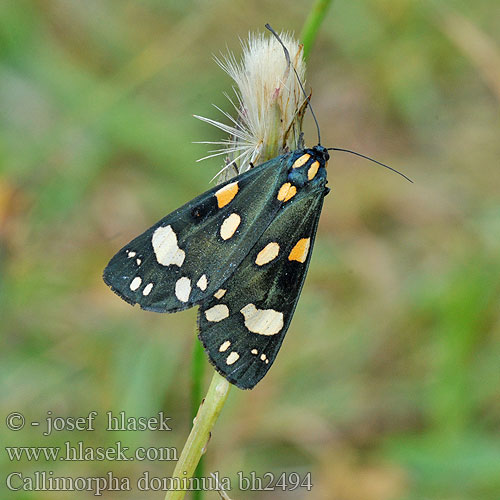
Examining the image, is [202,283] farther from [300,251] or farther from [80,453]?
[80,453]

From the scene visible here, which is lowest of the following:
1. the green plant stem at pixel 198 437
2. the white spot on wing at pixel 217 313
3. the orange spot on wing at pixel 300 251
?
the green plant stem at pixel 198 437

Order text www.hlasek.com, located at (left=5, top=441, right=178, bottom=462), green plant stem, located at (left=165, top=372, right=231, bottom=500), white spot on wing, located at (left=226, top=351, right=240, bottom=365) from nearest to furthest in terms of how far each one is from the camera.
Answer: green plant stem, located at (left=165, top=372, right=231, bottom=500), white spot on wing, located at (left=226, top=351, right=240, bottom=365), text www.hlasek.com, located at (left=5, top=441, right=178, bottom=462)

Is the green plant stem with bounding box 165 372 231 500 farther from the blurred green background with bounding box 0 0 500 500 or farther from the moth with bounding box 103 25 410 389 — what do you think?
the blurred green background with bounding box 0 0 500 500

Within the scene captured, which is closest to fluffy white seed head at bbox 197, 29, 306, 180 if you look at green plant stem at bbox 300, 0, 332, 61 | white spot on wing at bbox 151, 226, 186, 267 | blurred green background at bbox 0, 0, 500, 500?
green plant stem at bbox 300, 0, 332, 61

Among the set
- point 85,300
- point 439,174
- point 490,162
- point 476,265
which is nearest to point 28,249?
point 85,300

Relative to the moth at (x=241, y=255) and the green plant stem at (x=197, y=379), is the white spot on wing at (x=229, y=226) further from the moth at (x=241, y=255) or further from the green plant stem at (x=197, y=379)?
the green plant stem at (x=197, y=379)

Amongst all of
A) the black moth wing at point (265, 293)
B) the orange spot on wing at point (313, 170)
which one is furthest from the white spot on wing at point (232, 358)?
the orange spot on wing at point (313, 170)

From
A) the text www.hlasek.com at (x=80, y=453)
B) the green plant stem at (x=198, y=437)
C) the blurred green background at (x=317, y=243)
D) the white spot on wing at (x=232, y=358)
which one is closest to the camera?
the green plant stem at (x=198, y=437)

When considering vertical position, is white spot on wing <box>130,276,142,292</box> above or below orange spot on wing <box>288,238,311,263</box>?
below
